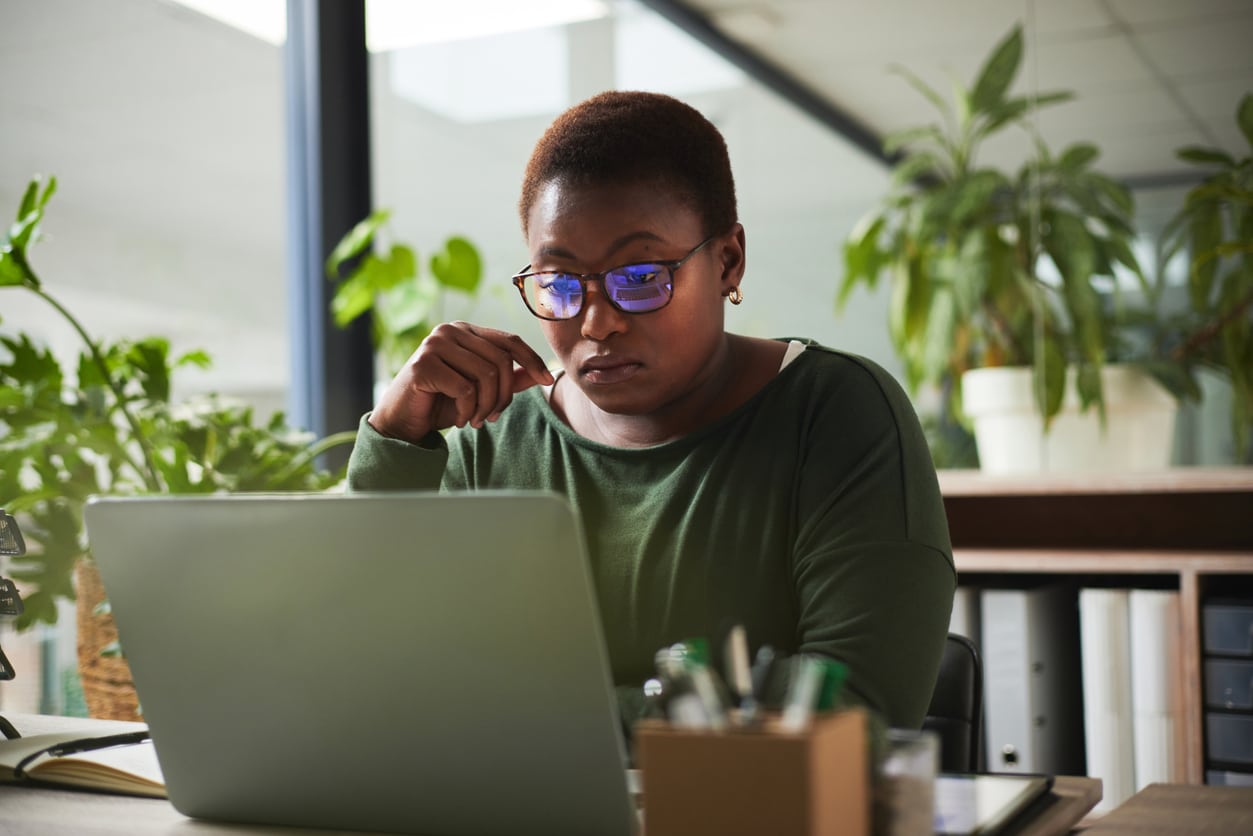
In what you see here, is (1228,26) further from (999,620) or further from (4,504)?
(4,504)

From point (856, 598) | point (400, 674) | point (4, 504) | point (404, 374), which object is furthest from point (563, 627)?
point (4, 504)

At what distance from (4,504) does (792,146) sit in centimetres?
185

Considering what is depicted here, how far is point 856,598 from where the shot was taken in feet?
3.76

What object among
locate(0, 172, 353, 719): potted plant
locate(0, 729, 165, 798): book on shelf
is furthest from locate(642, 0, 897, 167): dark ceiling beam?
locate(0, 729, 165, 798): book on shelf

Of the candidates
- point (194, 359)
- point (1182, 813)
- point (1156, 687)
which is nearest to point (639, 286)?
point (1182, 813)

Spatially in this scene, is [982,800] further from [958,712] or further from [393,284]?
[393,284]

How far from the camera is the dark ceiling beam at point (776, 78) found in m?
2.90

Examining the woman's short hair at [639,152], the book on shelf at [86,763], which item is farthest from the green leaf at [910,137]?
the book on shelf at [86,763]

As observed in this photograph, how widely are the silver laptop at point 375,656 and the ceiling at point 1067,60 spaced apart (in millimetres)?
2224

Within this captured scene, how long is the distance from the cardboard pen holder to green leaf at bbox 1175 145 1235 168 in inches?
87.1

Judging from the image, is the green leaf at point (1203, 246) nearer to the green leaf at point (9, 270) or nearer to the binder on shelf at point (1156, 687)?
the binder on shelf at point (1156, 687)

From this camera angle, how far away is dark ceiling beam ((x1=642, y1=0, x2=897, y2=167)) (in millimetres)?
2900

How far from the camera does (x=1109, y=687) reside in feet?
7.77

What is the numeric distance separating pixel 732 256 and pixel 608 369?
20 centimetres
